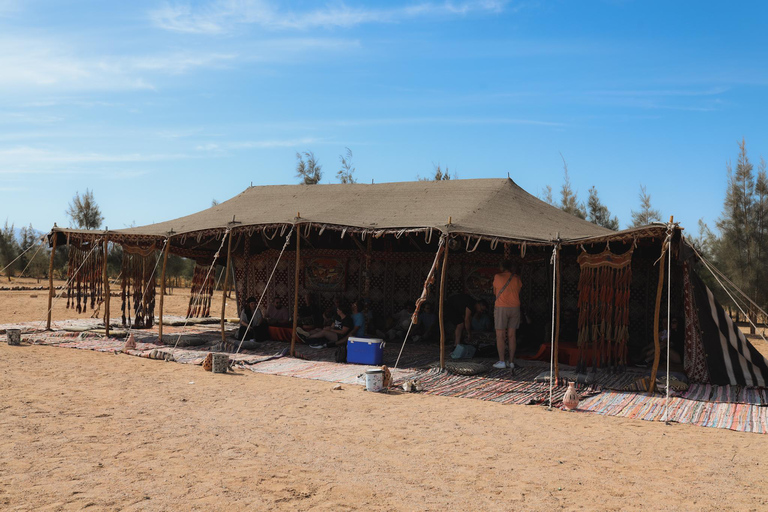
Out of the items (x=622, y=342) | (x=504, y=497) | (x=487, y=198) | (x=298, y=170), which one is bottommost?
(x=504, y=497)

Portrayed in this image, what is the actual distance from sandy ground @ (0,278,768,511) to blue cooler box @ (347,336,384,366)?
1656mm

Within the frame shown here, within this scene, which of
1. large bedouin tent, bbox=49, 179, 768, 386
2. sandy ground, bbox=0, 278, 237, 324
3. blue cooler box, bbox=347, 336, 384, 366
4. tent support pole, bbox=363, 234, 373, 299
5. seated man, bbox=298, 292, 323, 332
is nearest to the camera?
large bedouin tent, bbox=49, 179, 768, 386

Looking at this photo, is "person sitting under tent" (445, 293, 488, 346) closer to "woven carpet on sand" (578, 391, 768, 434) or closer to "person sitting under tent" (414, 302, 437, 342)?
"person sitting under tent" (414, 302, 437, 342)

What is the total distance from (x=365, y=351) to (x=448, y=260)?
339cm

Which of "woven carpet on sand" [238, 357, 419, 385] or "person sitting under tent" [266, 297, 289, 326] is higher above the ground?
"person sitting under tent" [266, 297, 289, 326]

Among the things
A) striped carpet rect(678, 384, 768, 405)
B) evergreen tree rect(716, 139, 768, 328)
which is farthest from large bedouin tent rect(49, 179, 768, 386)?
evergreen tree rect(716, 139, 768, 328)

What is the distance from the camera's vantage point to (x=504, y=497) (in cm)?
397

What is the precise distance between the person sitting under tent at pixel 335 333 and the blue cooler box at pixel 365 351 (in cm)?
112

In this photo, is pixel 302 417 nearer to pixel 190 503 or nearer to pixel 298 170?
pixel 190 503

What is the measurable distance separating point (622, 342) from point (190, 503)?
20.3 ft

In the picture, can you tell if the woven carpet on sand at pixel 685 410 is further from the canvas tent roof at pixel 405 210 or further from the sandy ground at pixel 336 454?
the canvas tent roof at pixel 405 210

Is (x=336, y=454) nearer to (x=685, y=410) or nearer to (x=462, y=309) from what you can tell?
(x=685, y=410)

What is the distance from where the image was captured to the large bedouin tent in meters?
7.89

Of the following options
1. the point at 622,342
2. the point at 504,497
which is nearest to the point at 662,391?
the point at 622,342
